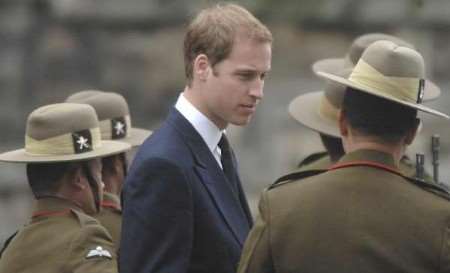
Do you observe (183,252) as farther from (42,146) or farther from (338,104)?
(338,104)

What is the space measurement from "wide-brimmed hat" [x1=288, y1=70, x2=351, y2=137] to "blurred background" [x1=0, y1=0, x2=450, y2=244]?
7.29 meters

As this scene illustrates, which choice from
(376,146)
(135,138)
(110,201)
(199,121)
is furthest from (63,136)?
(376,146)

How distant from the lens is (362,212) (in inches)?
237

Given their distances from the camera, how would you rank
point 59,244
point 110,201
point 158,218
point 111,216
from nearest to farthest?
1. point 158,218
2. point 59,244
3. point 111,216
4. point 110,201

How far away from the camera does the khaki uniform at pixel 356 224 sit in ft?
19.6

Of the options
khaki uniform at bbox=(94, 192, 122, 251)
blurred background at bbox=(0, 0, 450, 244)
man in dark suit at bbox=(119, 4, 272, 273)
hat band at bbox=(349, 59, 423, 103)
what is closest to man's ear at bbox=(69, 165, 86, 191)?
khaki uniform at bbox=(94, 192, 122, 251)

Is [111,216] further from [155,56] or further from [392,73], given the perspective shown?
[155,56]

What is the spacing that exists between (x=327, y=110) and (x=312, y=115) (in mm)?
119

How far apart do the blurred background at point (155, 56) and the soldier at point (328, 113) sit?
705cm

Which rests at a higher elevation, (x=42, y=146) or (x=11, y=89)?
(x=42, y=146)

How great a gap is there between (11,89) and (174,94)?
1.35m

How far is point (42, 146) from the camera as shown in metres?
7.38

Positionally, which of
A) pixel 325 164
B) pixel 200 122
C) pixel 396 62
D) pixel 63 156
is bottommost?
pixel 325 164

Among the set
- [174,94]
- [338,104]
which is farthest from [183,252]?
[174,94]
